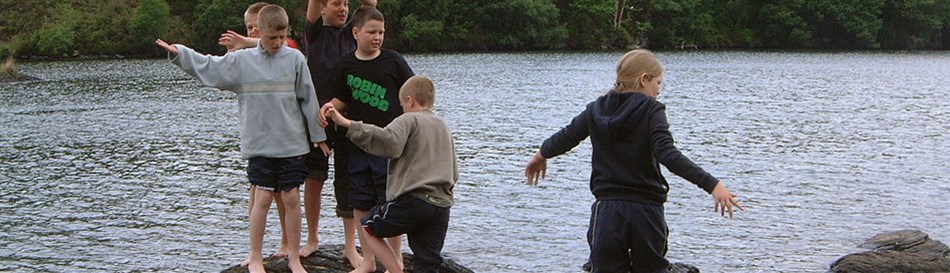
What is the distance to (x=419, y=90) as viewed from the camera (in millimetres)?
6441

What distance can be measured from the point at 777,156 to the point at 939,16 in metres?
88.6

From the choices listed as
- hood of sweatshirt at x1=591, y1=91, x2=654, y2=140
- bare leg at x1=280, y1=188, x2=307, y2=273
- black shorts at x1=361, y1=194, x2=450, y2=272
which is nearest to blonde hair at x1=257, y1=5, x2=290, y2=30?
bare leg at x1=280, y1=188, x2=307, y2=273

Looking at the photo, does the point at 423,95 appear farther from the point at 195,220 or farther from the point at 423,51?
the point at 423,51

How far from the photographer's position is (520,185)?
16672 millimetres

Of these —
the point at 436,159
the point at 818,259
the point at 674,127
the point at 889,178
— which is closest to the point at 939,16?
the point at 674,127

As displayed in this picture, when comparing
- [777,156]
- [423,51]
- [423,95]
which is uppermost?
[423,95]

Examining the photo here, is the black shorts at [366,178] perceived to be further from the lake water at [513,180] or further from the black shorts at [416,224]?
the lake water at [513,180]

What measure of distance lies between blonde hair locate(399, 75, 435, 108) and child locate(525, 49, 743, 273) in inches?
43.3

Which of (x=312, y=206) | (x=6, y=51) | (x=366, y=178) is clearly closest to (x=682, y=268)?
(x=312, y=206)

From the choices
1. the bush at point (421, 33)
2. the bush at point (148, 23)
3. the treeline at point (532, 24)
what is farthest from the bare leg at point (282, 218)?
the bush at point (421, 33)

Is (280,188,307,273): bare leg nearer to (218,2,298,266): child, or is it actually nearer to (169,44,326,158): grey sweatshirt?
(218,2,298,266): child

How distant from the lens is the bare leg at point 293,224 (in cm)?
707

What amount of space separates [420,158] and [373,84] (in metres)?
0.70

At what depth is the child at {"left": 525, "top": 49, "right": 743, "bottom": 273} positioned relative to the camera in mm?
5730
